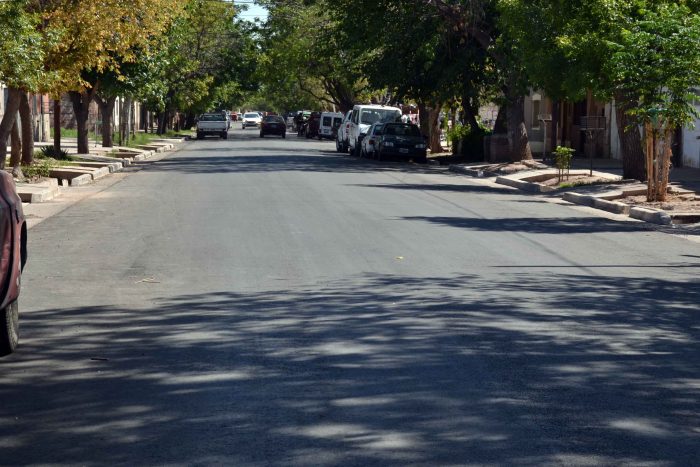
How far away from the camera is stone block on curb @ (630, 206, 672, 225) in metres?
19.6

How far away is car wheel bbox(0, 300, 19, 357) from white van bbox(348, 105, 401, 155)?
38.1 m

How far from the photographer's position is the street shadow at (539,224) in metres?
17.6

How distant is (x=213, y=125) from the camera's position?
238ft

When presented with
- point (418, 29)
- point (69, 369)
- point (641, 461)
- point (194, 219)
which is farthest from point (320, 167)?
point (641, 461)

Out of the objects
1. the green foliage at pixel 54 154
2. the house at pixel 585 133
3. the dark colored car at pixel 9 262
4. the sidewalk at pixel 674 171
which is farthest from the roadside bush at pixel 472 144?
the dark colored car at pixel 9 262

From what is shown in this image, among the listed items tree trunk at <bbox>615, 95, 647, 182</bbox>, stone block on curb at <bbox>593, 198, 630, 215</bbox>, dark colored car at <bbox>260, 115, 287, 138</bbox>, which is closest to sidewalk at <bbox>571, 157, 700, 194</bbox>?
tree trunk at <bbox>615, 95, 647, 182</bbox>

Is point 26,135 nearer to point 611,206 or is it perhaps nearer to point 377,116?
point 611,206

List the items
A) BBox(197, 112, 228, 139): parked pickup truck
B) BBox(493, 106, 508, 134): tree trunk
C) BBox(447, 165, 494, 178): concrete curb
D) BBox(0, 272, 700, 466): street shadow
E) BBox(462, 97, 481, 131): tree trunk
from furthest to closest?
BBox(197, 112, 228, 139): parked pickup truck
BBox(462, 97, 481, 131): tree trunk
BBox(493, 106, 508, 134): tree trunk
BBox(447, 165, 494, 178): concrete curb
BBox(0, 272, 700, 466): street shadow

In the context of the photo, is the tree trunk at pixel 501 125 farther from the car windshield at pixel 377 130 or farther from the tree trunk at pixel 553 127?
the tree trunk at pixel 553 127

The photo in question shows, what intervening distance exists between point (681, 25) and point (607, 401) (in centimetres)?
1577

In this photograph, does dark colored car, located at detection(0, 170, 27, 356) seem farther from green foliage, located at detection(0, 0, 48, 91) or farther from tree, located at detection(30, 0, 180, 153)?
tree, located at detection(30, 0, 180, 153)

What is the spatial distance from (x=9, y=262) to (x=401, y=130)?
112 ft

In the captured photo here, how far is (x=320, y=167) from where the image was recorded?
115 feet

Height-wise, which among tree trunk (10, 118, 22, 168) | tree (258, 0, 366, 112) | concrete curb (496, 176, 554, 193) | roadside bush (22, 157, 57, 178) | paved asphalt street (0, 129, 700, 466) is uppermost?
tree (258, 0, 366, 112)
